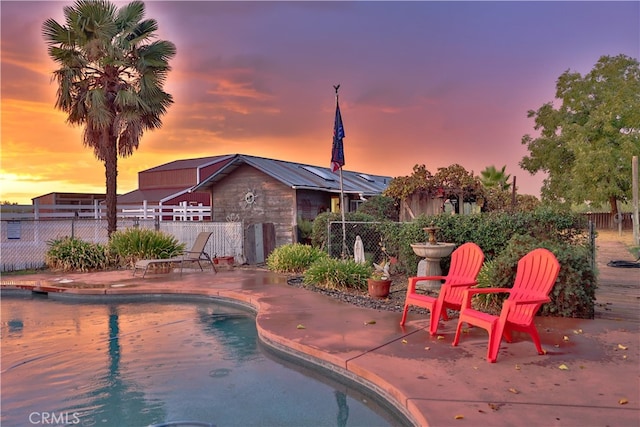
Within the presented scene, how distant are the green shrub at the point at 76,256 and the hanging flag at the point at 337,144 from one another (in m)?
7.27

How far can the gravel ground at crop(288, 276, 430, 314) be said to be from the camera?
6850 mm

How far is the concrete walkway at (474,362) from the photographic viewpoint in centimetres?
318

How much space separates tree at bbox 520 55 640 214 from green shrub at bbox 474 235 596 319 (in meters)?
24.0

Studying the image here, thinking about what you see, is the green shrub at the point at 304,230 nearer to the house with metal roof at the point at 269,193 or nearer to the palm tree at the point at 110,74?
the house with metal roof at the point at 269,193

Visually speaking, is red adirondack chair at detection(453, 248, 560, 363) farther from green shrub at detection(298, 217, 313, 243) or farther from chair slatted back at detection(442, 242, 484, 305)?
green shrub at detection(298, 217, 313, 243)

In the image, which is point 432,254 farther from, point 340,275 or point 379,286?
point 340,275

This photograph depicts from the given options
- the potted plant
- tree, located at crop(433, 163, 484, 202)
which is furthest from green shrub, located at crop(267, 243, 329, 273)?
tree, located at crop(433, 163, 484, 202)

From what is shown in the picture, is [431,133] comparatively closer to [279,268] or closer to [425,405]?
[279,268]

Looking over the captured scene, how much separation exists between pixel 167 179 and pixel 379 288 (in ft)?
104

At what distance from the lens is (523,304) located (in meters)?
4.30

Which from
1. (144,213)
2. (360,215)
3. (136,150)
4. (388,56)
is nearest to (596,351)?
(360,215)

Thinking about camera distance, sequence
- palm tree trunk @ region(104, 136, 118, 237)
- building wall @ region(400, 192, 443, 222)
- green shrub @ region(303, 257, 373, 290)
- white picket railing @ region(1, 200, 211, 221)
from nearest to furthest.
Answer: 1. green shrub @ region(303, 257, 373, 290)
2. palm tree trunk @ region(104, 136, 118, 237)
3. building wall @ region(400, 192, 443, 222)
4. white picket railing @ region(1, 200, 211, 221)

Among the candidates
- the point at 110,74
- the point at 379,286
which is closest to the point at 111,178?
the point at 110,74

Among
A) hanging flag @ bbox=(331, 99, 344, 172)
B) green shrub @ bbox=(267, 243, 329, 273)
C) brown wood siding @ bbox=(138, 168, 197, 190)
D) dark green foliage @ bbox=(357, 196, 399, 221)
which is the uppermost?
brown wood siding @ bbox=(138, 168, 197, 190)
